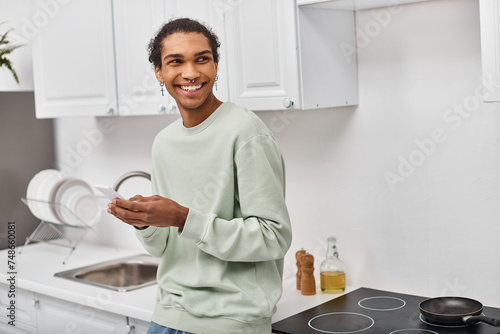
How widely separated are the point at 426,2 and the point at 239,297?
106cm

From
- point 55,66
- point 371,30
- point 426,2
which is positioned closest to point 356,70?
point 371,30

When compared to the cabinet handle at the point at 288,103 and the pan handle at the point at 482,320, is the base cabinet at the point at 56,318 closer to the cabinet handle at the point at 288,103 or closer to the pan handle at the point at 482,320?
the cabinet handle at the point at 288,103

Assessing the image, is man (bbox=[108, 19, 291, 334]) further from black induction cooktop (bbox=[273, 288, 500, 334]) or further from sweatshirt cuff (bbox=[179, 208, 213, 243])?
black induction cooktop (bbox=[273, 288, 500, 334])

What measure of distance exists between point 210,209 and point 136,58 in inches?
38.0

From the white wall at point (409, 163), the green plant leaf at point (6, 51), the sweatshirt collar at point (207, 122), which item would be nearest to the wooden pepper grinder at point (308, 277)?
the white wall at point (409, 163)

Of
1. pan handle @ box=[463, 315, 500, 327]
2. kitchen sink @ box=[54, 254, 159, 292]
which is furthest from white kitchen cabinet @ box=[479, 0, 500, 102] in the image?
kitchen sink @ box=[54, 254, 159, 292]

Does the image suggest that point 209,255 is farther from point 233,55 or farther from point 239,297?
point 233,55

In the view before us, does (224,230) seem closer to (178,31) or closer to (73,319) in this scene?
(178,31)

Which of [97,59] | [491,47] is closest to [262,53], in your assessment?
[491,47]

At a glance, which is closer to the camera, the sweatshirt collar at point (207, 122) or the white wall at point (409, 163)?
the sweatshirt collar at point (207, 122)

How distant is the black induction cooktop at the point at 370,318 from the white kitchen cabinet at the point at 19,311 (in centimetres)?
114

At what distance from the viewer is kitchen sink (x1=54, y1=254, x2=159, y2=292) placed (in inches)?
109

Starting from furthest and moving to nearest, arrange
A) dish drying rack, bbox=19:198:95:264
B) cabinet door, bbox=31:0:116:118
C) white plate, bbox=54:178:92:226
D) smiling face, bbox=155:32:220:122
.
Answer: dish drying rack, bbox=19:198:95:264 < white plate, bbox=54:178:92:226 < cabinet door, bbox=31:0:116:118 < smiling face, bbox=155:32:220:122

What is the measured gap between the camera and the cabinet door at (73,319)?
2285 mm
